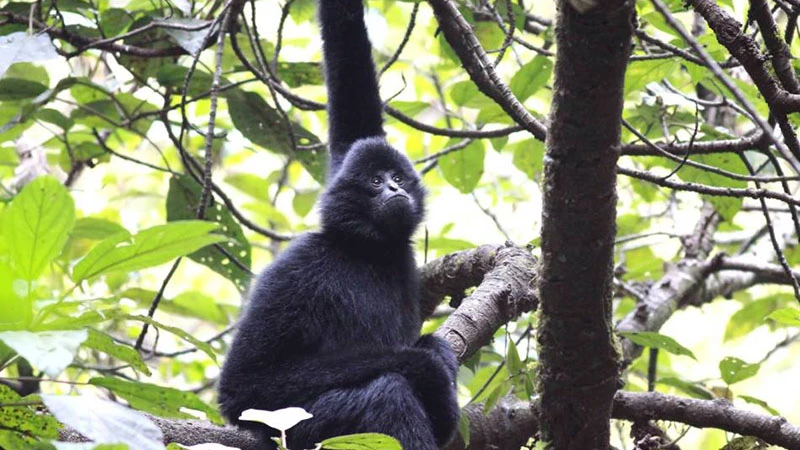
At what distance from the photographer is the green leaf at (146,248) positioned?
236 cm

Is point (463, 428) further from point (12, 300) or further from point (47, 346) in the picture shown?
point (47, 346)

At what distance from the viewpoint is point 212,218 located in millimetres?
6277

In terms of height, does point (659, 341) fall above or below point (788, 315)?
below

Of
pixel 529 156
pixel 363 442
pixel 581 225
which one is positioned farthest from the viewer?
pixel 529 156

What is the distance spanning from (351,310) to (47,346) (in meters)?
3.15

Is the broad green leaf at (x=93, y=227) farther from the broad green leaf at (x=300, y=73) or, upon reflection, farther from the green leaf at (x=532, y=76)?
the green leaf at (x=532, y=76)

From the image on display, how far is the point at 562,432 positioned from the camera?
3.65m

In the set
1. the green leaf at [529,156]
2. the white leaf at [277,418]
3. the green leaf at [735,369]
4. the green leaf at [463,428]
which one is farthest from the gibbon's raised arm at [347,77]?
the white leaf at [277,418]

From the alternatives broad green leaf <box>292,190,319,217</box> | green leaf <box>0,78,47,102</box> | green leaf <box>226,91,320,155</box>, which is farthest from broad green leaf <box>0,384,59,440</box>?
broad green leaf <box>292,190,319,217</box>

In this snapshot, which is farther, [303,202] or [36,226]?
[303,202]

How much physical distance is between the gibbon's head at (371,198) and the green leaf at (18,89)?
6.74 ft

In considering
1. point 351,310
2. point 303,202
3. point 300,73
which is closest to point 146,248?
point 351,310

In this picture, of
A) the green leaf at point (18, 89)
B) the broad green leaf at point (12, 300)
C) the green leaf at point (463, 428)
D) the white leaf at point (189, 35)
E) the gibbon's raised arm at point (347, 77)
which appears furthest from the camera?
the gibbon's raised arm at point (347, 77)

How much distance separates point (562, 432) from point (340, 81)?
10.4 feet
